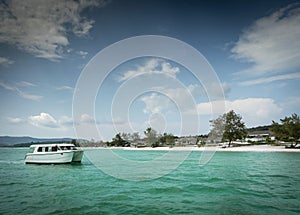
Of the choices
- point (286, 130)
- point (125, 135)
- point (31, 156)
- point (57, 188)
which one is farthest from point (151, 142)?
point (57, 188)

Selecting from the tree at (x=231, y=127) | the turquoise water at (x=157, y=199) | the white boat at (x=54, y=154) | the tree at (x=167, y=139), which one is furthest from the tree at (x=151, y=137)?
the turquoise water at (x=157, y=199)

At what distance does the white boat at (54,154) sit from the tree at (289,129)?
171 feet

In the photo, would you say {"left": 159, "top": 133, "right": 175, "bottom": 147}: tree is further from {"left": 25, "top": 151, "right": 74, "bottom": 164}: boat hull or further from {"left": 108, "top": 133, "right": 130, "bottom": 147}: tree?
{"left": 25, "top": 151, "right": 74, "bottom": 164}: boat hull

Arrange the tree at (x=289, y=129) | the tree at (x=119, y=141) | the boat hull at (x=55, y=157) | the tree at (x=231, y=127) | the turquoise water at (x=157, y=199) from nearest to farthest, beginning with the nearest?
the turquoise water at (x=157, y=199) → the boat hull at (x=55, y=157) → the tree at (x=289, y=129) → the tree at (x=231, y=127) → the tree at (x=119, y=141)

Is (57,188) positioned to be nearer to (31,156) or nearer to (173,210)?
(173,210)

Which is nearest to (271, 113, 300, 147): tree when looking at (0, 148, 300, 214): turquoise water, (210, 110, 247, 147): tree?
(210, 110, 247, 147): tree

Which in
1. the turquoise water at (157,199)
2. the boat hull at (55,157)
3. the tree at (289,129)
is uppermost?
the tree at (289,129)

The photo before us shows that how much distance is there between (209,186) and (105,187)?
7.32m

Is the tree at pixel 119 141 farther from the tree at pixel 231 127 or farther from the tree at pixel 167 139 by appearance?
the tree at pixel 231 127

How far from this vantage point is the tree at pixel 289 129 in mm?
59938

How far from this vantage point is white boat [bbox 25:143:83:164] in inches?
1281

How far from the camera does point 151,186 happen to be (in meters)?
17.1

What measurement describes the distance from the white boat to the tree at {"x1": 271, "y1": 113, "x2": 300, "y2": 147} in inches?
2058

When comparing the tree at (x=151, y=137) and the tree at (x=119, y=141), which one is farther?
the tree at (x=119, y=141)
